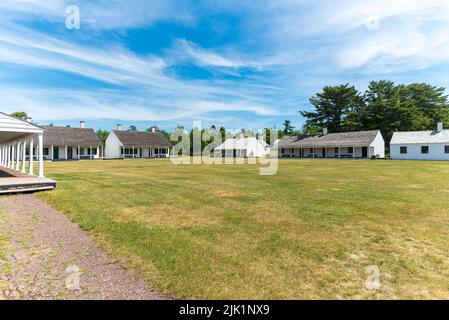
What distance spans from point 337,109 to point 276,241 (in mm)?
60757

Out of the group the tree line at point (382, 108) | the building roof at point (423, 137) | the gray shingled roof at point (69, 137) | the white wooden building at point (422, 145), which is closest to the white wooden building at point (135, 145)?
the gray shingled roof at point (69, 137)

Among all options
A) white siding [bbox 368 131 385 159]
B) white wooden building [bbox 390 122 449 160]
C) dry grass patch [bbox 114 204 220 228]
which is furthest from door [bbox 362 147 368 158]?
dry grass patch [bbox 114 204 220 228]

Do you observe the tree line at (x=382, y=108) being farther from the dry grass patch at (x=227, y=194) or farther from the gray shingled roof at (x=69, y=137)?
the dry grass patch at (x=227, y=194)

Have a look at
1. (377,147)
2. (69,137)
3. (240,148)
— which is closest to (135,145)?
(69,137)

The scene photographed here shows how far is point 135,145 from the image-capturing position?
Answer: 2026 inches

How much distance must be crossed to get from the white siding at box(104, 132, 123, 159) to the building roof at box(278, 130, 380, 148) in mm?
33759

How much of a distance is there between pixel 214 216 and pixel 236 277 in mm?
3283

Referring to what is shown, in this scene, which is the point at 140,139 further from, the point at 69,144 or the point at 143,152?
the point at 69,144

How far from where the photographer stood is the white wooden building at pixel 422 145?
3903cm

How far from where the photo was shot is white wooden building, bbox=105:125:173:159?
5081 cm
